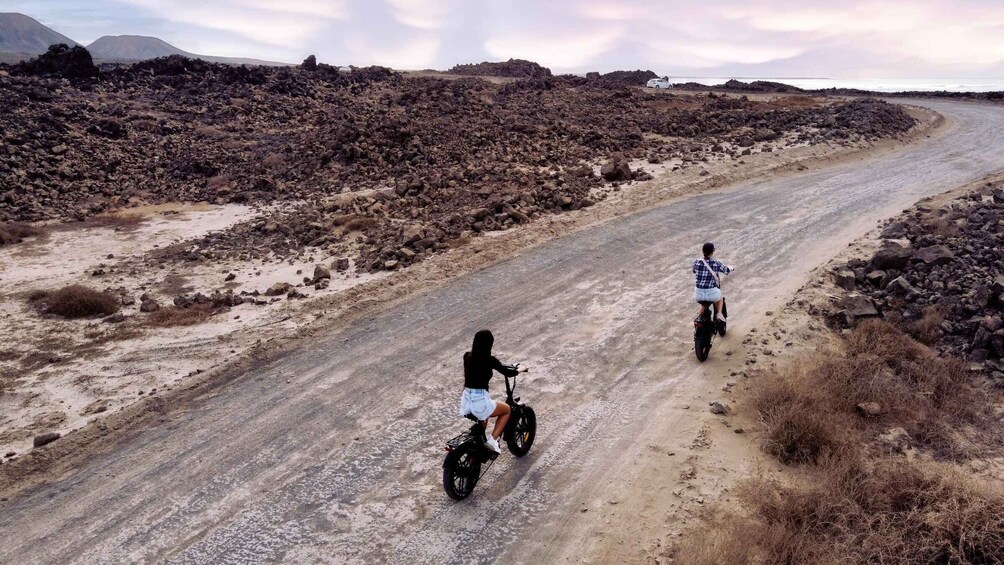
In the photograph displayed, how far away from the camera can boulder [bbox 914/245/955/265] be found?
42.1 ft

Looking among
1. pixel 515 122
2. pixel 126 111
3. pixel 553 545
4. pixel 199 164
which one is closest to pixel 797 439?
pixel 553 545

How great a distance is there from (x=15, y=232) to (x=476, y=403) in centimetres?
2207

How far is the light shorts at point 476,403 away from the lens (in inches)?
278

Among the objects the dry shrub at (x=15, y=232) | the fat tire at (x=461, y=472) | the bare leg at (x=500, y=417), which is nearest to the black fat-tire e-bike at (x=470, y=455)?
the fat tire at (x=461, y=472)

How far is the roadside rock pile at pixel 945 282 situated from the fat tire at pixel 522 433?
734 centimetres

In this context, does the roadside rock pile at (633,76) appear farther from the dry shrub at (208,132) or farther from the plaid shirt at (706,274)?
the plaid shirt at (706,274)

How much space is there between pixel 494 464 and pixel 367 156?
864 inches

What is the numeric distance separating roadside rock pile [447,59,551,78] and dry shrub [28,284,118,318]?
2603 inches

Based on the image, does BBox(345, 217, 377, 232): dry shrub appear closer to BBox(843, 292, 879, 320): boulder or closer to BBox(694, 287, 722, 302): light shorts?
BBox(694, 287, 722, 302): light shorts

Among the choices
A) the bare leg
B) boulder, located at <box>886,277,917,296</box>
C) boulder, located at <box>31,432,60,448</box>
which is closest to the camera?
the bare leg

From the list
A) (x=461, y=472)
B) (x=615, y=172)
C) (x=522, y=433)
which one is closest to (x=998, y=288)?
(x=522, y=433)

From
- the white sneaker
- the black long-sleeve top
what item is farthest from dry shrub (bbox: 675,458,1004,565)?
the black long-sleeve top

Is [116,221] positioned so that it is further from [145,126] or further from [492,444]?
[492,444]

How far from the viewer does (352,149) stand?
90.8 feet
